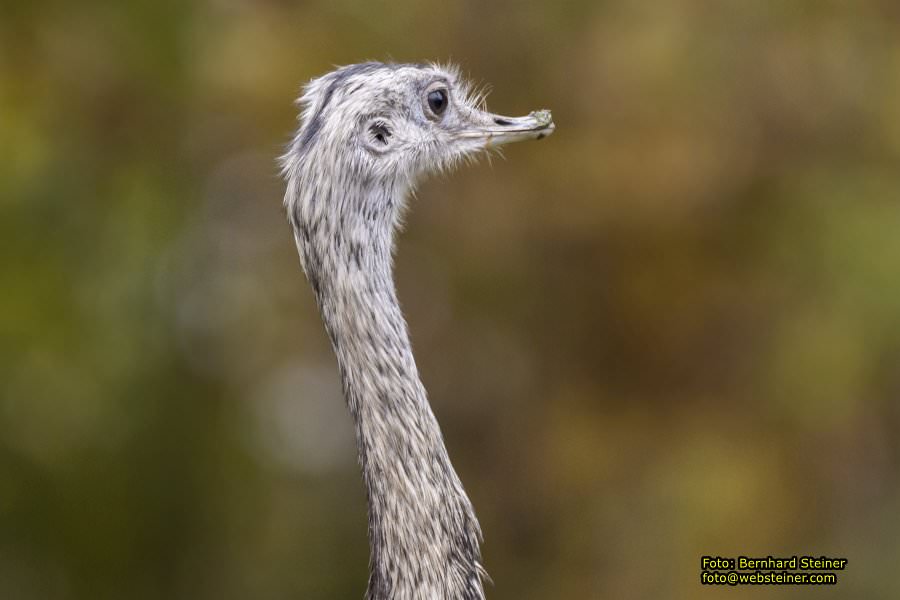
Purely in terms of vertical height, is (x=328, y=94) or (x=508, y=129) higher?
(x=508, y=129)

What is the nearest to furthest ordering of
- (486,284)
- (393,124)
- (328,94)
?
(328,94) → (393,124) → (486,284)

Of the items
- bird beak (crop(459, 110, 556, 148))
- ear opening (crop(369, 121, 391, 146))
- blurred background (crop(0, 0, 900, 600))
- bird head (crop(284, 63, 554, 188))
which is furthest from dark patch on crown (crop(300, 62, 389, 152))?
blurred background (crop(0, 0, 900, 600))

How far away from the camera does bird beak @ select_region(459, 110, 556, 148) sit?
11.5 ft

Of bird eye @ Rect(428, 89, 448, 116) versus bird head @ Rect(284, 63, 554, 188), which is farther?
bird eye @ Rect(428, 89, 448, 116)

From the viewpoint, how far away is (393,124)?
336 cm

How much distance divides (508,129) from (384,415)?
1.03m

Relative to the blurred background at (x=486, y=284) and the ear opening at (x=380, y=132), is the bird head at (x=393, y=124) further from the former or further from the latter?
the blurred background at (x=486, y=284)

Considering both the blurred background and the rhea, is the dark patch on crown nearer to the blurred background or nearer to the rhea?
the rhea

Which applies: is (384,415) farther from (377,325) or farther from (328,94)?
(328,94)

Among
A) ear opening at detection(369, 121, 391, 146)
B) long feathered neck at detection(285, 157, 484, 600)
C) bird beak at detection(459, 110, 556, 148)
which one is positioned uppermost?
bird beak at detection(459, 110, 556, 148)

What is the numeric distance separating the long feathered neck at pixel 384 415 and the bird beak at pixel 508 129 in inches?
23.8

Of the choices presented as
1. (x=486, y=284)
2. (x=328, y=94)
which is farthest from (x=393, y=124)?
(x=486, y=284)

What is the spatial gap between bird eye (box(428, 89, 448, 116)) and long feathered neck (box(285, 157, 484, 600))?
0.51 meters

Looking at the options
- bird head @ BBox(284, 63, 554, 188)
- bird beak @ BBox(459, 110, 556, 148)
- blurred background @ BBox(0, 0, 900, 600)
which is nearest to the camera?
bird head @ BBox(284, 63, 554, 188)
